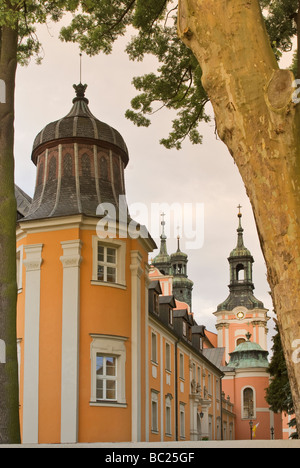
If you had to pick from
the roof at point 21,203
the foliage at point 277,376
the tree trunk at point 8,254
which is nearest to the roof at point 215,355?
the foliage at point 277,376

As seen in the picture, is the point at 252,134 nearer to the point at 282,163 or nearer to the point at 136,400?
the point at 282,163

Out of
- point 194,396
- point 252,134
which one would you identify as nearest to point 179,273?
point 194,396

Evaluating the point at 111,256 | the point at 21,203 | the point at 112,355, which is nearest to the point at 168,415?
the point at 112,355

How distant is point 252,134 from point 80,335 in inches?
623

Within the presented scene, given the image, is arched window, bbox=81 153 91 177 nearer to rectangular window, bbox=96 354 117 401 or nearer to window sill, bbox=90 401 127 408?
rectangular window, bbox=96 354 117 401

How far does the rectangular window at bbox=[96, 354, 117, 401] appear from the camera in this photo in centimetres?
2069

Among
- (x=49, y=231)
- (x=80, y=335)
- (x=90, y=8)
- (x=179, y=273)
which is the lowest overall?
(x=80, y=335)

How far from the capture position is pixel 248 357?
215ft

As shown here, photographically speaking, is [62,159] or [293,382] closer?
[293,382]

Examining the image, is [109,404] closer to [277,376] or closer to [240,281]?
[277,376]

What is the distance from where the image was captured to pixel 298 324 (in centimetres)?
513

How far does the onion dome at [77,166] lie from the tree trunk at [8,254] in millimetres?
9927

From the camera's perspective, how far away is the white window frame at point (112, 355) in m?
20.4

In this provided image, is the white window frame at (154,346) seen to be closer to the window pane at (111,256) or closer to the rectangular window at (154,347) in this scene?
the rectangular window at (154,347)
